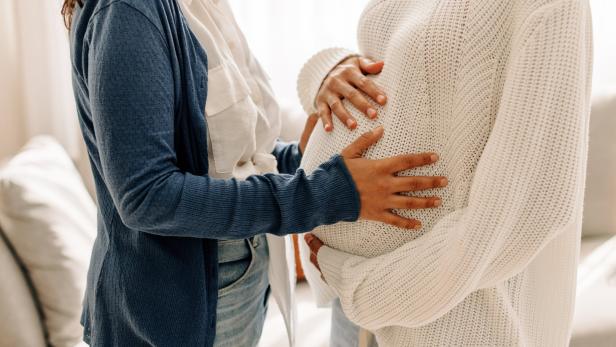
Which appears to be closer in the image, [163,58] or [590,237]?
[163,58]

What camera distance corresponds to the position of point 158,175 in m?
0.77

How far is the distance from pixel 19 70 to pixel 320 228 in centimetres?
159

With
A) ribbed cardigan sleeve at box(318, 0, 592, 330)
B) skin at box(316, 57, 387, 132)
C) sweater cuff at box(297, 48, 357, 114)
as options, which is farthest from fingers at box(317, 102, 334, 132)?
ribbed cardigan sleeve at box(318, 0, 592, 330)

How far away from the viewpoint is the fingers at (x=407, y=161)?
2.54 ft

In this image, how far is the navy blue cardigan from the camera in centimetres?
74

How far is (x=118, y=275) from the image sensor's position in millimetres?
881

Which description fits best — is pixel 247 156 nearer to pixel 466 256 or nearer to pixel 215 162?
pixel 215 162

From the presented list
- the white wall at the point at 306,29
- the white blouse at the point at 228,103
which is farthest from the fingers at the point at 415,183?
the white wall at the point at 306,29

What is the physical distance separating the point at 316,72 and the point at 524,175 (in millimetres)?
480

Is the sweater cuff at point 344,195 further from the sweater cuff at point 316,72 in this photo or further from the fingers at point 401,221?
→ the sweater cuff at point 316,72

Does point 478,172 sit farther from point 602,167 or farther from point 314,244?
point 602,167

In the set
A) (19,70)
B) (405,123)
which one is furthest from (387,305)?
(19,70)

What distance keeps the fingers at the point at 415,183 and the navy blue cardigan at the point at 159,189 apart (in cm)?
6

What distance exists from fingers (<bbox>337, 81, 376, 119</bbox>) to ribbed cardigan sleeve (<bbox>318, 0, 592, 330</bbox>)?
0.18 m
